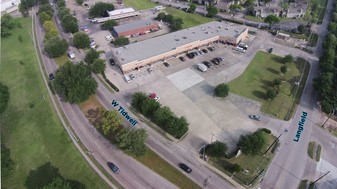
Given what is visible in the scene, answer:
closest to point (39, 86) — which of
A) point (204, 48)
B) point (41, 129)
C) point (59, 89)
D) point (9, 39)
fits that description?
point (59, 89)

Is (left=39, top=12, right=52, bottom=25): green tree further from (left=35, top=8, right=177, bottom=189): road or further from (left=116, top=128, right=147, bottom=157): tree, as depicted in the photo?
(left=116, top=128, right=147, bottom=157): tree

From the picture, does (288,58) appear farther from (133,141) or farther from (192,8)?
(133,141)

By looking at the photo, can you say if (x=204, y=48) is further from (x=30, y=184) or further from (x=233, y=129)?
(x=30, y=184)

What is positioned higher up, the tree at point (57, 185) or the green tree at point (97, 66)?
the green tree at point (97, 66)

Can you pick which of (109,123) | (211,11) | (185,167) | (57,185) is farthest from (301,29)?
(57,185)

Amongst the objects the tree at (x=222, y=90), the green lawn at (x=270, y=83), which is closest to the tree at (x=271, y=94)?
the green lawn at (x=270, y=83)

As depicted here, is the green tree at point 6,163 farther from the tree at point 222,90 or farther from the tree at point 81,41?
the tree at point 222,90
